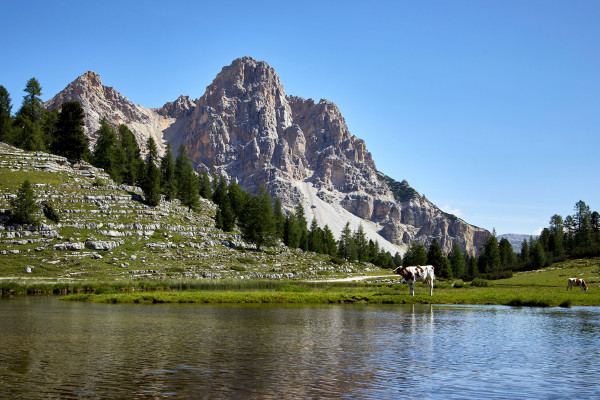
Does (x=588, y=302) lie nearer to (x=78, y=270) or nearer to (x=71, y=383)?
(x=71, y=383)

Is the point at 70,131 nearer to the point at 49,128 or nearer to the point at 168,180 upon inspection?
the point at 49,128

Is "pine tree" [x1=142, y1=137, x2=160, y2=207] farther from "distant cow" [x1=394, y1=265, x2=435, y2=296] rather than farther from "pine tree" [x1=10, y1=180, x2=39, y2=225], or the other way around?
"distant cow" [x1=394, y1=265, x2=435, y2=296]

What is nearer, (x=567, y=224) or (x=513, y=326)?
(x=513, y=326)

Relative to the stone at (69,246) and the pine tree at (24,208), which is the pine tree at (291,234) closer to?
the stone at (69,246)

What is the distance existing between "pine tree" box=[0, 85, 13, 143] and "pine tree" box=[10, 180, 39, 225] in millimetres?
51444

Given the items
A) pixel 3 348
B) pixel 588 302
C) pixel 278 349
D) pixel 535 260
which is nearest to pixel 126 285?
pixel 3 348

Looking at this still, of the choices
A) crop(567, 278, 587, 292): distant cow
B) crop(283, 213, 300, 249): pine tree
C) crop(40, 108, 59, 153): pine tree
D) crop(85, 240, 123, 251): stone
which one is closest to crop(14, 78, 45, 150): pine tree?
crop(40, 108, 59, 153): pine tree

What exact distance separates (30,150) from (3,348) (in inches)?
5225

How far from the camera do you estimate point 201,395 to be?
46.0 feet

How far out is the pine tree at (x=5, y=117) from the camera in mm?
142550

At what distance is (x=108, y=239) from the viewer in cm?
10919

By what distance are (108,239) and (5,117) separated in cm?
7473

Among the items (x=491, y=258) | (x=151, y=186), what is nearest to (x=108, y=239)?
(x=151, y=186)

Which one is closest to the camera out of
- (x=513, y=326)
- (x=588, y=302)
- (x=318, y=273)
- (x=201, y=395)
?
(x=201, y=395)
